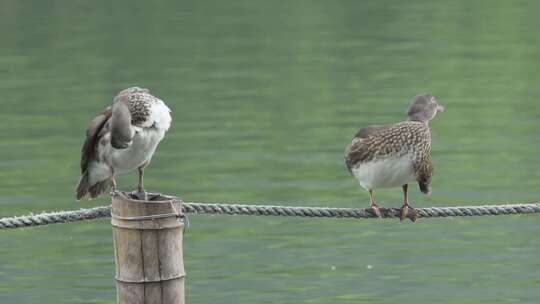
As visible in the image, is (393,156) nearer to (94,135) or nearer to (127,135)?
(127,135)

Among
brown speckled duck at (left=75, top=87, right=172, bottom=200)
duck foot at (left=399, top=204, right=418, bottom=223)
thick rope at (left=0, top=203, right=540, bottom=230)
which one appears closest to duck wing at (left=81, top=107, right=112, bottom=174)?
brown speckled duck at (left=75, top=87, right=172, bottom=200)

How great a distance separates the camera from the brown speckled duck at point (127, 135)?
8.94 metres

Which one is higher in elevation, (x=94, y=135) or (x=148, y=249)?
(x=94, y=135)

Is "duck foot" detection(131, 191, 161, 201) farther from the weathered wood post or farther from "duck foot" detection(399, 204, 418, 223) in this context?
"duck foot" detection(399, 204, 418, 223)

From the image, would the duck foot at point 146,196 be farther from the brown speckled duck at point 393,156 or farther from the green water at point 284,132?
the green water at point 284,132

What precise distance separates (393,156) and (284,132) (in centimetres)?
1691

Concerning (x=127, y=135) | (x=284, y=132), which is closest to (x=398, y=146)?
(x=127, y=135)

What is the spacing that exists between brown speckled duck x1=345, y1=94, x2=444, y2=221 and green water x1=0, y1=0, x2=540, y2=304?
243 inches

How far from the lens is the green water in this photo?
17.2 metres

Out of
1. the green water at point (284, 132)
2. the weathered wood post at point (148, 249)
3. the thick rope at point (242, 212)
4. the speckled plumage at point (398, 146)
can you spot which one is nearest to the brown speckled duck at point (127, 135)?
the thick rope at point (242, 212)

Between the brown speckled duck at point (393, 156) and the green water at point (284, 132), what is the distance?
243 inches

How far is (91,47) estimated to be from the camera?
38.5 meters

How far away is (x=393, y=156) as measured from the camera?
31.2 ft

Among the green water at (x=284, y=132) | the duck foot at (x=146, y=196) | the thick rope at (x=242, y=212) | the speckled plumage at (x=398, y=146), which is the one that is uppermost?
the duck foot at (x=146, y=196)
